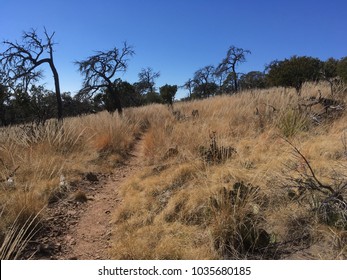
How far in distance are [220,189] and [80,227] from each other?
59.1 inches

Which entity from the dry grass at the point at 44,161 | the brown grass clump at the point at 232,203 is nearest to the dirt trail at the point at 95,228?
the brown grass clump at the point at 232,203

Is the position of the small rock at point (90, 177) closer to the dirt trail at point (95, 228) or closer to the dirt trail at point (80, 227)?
the dirt trail at point (80, 227)

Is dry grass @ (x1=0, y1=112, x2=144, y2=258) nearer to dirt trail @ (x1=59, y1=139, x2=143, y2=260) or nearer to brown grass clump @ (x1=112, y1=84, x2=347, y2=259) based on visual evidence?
dirt trail @ (x1=59, y1=139, x2=143, y2=260)

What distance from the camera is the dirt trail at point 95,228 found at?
8.43 feet

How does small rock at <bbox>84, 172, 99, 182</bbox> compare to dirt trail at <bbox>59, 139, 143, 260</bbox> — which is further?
small rock at <bbox>84, 172, 99, 182</bbox>

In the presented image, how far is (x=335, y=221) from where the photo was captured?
7.59 ft

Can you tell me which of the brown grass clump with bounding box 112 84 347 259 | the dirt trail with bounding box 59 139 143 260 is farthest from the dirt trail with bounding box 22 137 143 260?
the brown grass clump with bounding box 112 84 347 259

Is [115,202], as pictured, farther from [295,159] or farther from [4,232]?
[295,159]

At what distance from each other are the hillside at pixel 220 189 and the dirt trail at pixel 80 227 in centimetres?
8

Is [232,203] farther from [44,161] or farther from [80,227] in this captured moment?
[44,161]

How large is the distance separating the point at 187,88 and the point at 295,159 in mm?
36558

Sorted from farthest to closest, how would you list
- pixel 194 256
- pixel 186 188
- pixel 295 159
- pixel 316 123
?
pixel 316 123, pixel 295 159, pixel 186 188, pixel 194 256

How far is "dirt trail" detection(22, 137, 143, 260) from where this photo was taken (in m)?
2.57

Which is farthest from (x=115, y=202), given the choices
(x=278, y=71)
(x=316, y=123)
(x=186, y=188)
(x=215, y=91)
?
(x=215, y=91)
